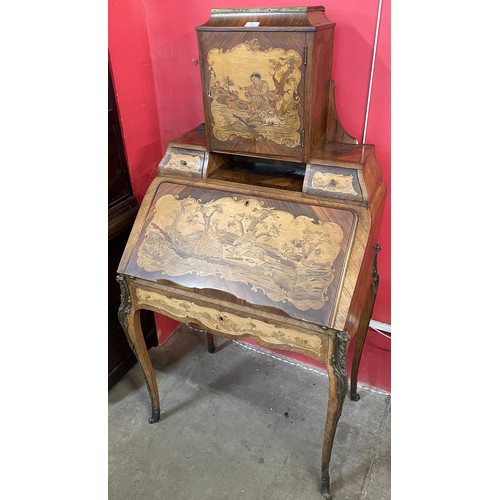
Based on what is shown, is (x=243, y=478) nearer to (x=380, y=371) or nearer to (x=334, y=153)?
(x=380, y=371)

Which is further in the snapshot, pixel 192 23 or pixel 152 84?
pixel 152 84

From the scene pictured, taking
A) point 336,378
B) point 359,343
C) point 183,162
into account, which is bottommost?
point 359,343

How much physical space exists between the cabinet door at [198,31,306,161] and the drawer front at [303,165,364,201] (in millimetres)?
82

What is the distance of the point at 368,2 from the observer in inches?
58.8

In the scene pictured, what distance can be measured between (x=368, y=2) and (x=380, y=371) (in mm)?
1603

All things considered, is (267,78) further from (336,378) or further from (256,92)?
(336,378)

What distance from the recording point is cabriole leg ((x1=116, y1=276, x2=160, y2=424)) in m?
1.72

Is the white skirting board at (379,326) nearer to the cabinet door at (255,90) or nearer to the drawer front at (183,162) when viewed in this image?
the cabinet door at (255,90)

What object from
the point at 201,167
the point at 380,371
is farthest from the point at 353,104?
the point at 380,371

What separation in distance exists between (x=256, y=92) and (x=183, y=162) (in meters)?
0.42

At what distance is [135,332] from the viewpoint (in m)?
1.79

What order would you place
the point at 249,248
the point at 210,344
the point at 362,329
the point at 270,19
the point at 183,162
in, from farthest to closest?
1. the point at 210,344
2. the point at 362,329
3. the point at 183,162
4. the point at 249,248
5. the point at 270,19

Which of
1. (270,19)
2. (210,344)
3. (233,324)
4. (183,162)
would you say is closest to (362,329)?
(233,324)

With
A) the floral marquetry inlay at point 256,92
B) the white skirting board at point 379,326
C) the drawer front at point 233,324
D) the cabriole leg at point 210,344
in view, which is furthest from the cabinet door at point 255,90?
the cabriole leg at point 210,344
